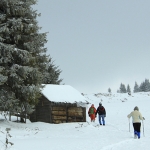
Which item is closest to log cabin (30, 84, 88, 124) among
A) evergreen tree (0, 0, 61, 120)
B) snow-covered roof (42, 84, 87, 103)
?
snow-covered roof (42, 84, 87, 103)

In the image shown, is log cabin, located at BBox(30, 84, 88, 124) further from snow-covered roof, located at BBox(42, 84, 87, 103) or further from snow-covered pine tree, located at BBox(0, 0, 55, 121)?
snow-covered pine tree, located at BBox(0, 0, 55, 121)

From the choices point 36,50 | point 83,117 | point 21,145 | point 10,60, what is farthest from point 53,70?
point 21,145

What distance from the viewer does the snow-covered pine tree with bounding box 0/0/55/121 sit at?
57.5 feet

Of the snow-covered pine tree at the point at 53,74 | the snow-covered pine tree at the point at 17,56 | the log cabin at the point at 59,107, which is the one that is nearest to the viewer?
the snow-covered pine tree at the point at 17,56

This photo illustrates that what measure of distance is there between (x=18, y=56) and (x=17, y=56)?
0.25 m

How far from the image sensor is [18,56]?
1812cm

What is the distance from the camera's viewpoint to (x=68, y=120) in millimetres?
26703

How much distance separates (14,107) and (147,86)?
99693 mm

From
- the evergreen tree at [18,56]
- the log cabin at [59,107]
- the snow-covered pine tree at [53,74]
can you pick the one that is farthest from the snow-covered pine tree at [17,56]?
the snow-covered pine tree at [53,74]

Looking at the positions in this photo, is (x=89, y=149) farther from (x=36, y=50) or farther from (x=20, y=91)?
(x=36, y=50)

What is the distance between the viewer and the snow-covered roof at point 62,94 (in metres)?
26.0

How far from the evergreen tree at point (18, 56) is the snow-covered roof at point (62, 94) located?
254 inches

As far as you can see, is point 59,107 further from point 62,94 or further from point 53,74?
point 53,74

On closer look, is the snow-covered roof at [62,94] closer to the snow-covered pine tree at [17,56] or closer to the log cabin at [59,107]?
the log cabin at [59,107]
